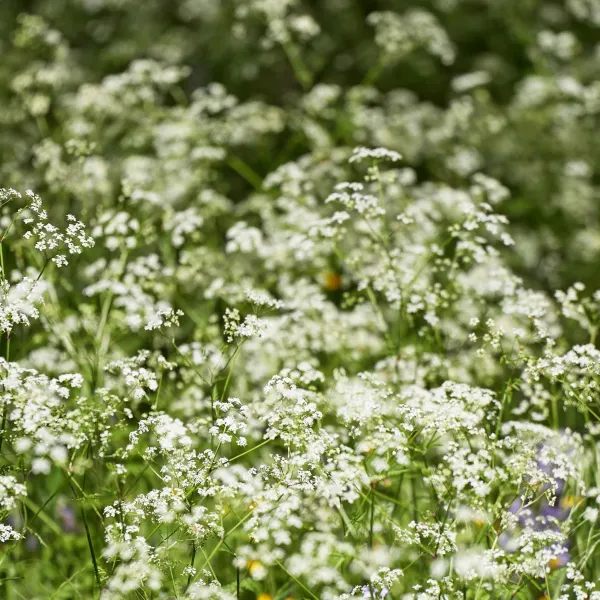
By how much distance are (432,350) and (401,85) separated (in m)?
6.43

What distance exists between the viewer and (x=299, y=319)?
4.57 metres

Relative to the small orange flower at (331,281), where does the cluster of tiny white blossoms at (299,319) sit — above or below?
above

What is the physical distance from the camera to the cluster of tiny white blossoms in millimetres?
2990

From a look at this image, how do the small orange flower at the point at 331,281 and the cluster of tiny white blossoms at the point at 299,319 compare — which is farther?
the small orange flower at the point at 331,281

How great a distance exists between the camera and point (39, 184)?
6168mm

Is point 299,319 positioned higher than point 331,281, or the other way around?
point 299,319

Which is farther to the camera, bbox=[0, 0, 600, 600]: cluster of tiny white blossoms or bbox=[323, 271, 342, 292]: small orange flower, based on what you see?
bbox=[323, 271, 342, 292]: small orange flower

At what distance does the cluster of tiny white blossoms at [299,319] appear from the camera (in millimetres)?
2990

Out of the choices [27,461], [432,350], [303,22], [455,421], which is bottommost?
[432,350]

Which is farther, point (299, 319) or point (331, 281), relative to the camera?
point (331, 281)

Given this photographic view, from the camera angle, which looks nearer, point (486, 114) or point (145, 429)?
point (145, 429)

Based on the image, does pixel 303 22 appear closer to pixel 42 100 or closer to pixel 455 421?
pixel 42 100

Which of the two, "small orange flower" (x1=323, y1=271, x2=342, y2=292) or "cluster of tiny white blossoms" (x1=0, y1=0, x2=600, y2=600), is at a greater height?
"cluster of tiny white blossoms" (x1=0, y1=0, x2=600, y2=600)

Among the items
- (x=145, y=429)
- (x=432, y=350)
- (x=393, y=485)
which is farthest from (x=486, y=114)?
(x=145, y=429)
